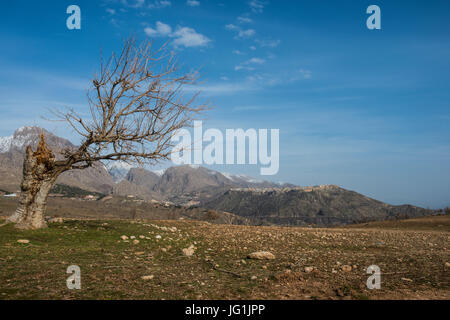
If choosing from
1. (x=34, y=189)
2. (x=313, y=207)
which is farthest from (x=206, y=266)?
(x=313, y=207)

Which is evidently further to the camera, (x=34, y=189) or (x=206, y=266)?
(x=34, y=189)

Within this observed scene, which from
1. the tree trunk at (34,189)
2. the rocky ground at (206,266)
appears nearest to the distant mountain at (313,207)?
the rocky ground at (206,266)

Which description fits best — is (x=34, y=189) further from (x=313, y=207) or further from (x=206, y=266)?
(x=313, y=207)

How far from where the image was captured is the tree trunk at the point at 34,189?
12317 mm

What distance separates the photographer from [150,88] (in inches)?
512

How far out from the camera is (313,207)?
384ft

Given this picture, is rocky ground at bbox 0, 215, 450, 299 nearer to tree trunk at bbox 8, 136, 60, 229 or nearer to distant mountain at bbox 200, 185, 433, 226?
tree trunk at bbox 8, 136, 60, 229

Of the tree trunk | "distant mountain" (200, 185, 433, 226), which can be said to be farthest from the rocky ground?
"distant mountain" (200, 185, 433, 226)

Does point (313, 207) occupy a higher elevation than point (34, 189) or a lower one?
lower

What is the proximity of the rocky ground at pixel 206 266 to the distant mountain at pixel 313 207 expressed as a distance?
8152cm

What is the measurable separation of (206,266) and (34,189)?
28.2 feet

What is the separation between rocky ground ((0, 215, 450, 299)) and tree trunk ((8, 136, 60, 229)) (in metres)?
0.88
